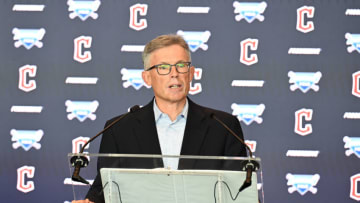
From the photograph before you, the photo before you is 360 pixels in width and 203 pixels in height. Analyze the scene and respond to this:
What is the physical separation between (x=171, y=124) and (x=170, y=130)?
0.03m

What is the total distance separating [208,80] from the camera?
473cm

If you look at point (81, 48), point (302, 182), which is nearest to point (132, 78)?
point (81, 48)

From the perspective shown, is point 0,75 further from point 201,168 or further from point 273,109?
point 201,168

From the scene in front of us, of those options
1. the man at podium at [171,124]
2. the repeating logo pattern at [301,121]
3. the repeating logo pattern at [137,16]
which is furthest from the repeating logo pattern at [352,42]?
the man at podium at [171,124]

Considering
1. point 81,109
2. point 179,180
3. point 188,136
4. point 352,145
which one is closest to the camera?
point 179,180

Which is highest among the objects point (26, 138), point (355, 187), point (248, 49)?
point (248, 49)

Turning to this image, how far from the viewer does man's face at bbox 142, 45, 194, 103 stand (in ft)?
8.77

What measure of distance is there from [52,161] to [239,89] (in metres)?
1.56

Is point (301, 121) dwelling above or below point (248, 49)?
below

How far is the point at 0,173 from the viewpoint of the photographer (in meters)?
4.84

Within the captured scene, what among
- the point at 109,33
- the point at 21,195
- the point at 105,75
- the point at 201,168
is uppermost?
the point at 109,33

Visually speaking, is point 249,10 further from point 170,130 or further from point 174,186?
point 174,186

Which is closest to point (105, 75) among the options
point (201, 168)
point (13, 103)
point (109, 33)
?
point (109, 33)

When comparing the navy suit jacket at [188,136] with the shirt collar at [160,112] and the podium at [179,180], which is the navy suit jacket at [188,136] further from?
the podium at [179,180]
